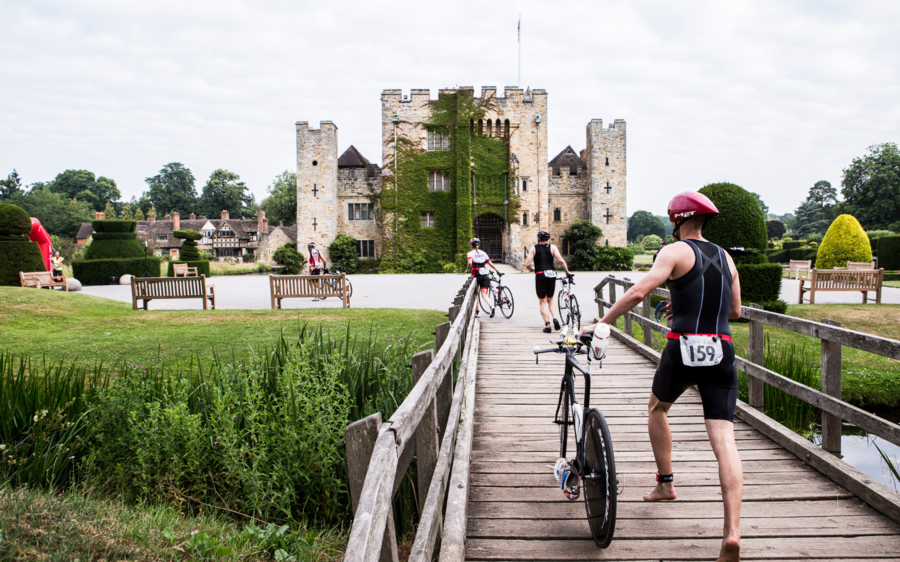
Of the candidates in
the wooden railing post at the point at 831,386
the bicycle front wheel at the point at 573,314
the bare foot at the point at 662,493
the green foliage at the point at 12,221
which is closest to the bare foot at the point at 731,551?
the bare foot at the point at 662,493

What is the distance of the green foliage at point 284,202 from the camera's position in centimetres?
6938

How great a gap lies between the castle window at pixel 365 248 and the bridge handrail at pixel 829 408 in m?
→ 35.0

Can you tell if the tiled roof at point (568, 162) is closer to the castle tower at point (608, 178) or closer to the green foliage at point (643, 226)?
the castle tower at point (608, 178)

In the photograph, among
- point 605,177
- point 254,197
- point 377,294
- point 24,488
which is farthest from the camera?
point 254,197

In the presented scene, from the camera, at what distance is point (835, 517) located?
10.3ft

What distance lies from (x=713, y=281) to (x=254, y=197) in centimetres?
10159

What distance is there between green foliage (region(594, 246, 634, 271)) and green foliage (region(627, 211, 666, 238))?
10008cm

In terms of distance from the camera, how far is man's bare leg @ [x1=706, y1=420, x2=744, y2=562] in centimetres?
254

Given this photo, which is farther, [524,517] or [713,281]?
[524,517]

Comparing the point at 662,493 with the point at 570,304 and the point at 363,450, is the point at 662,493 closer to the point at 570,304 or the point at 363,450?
the point at 363,450

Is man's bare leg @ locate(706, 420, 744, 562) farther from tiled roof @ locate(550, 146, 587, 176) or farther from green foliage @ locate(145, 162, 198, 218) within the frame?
green foliage @ locate(145, 162, 198, 218)

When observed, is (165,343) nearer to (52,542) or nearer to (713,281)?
(52,542)

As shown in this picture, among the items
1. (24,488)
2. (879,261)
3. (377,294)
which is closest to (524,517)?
(24,488)

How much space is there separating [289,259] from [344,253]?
146 inches
